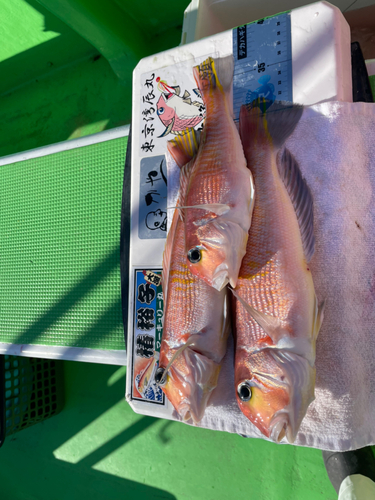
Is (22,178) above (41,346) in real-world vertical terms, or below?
above

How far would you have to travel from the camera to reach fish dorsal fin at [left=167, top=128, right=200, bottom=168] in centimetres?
95

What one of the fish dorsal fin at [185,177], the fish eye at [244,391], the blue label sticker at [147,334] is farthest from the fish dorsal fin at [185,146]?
the fish eye at [244,391]

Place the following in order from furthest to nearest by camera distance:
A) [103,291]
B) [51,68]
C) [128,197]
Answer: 1. [51,68]
2. [103,291]
3. [128,197]

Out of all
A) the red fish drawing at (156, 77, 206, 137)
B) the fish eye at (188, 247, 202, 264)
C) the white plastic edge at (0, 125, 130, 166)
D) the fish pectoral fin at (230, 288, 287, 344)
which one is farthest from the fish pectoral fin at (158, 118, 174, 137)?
the fish pectoral fin at (230, 288, 287, 344)

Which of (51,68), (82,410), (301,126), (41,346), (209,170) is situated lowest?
(82,410)

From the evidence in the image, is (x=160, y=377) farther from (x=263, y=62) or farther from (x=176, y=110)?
(x=263, y=62)

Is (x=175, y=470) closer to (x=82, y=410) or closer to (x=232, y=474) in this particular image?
(x=232, y=474)

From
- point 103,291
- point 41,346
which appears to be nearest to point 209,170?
point 103,291

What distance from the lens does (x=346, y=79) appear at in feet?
2.99

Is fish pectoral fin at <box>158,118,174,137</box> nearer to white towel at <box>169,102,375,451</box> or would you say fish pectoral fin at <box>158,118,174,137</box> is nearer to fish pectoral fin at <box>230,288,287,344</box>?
white towel at <box>169,102,375,451</box>

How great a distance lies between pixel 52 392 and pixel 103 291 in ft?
3.46

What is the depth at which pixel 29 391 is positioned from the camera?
194 centimetres

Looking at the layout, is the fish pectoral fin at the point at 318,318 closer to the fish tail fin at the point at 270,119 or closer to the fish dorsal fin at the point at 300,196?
the fish dorsal fin at the point at 300,196

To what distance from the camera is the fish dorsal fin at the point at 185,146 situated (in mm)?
945
